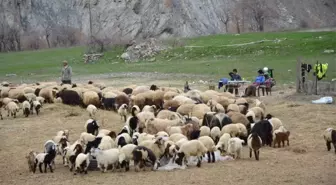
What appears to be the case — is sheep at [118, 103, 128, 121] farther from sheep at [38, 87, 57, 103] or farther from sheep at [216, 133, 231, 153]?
sheep at [216, 133, 231, 153]

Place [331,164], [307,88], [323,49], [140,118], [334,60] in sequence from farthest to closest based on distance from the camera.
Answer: [323,49], [334,60], [307,88], [140,118], [331,164]

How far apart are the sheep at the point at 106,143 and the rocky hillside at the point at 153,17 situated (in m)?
51.5

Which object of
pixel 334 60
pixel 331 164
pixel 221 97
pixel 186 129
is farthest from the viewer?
pixel 334 60

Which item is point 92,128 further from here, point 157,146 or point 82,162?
point 82,162

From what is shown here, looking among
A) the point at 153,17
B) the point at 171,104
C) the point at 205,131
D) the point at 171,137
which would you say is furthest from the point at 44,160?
the point at 153,17

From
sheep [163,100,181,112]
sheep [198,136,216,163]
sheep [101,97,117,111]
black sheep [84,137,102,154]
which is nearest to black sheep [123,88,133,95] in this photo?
sheep [101,97,117,111]

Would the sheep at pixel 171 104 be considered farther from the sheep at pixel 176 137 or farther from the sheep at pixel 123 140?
the sheep at pixel 123 140

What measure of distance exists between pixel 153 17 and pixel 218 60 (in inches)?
1254

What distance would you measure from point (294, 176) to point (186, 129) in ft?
11.8

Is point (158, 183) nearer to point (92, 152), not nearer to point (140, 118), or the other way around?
point (92, 152)

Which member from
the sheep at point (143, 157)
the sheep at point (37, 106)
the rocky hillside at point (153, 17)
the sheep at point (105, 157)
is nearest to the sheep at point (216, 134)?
the sheep at point (143, 157)

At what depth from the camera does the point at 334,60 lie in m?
32.8

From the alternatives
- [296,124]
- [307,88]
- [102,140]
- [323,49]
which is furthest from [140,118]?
[323,49]

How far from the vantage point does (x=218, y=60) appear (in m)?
40.7
